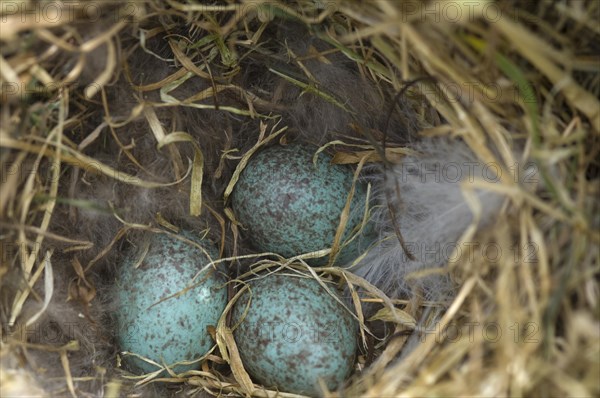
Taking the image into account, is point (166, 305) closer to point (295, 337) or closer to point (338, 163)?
point (295, 337)

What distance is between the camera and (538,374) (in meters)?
1.23

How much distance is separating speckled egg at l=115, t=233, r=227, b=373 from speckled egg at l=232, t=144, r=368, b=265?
0.18 metres

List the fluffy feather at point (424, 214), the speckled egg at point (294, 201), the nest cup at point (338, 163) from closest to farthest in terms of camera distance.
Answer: the nest cup at point (338, 163) → the fluffy feather at point (424, 214) → the speckled egg at point (294, 201)

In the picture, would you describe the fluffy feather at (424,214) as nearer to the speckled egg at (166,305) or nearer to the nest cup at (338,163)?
the nest cup at (338,163)

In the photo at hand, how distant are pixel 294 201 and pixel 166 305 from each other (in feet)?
1.34

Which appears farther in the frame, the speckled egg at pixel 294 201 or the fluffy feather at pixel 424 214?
the speckled egg at pixel 294 201

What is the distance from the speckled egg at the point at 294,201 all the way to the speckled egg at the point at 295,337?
12 cm

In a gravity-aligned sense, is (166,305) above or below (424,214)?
below

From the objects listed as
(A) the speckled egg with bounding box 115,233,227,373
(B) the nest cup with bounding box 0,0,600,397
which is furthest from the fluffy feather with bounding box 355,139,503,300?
(A) the speckled egg with bounding box 115,233,227,373

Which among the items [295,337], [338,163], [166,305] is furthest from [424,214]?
[166,305]

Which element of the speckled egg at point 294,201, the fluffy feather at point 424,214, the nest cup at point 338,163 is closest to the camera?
the nest cup at point 338,163

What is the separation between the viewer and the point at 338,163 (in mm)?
1747

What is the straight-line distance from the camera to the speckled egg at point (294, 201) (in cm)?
166

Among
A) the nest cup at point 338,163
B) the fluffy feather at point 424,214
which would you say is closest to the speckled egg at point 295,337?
the nest cup at point 338,163
